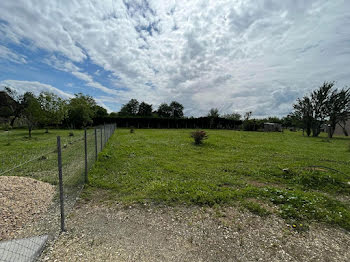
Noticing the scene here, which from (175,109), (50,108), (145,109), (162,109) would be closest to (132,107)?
(145,109)

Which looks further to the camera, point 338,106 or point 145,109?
point 145,109

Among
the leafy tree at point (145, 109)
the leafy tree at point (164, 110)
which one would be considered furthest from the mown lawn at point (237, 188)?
the leafy tree at point (164, 110)

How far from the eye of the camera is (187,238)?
2408 mm

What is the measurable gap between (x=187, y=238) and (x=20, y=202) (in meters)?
3.09

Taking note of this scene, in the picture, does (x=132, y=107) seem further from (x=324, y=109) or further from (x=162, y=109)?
(x=324, y=109)

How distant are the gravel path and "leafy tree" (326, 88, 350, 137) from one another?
2954 cm

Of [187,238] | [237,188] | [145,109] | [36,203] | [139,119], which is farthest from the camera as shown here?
[145,109]

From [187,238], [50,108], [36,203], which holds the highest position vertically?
[50,108]

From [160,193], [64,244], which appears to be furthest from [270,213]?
[64,244]

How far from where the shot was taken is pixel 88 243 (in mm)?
2242

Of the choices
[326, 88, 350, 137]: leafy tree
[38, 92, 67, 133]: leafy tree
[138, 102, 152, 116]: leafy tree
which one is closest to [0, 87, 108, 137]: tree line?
[38, 92, 67, 133]: leafy tree

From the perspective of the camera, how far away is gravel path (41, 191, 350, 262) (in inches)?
82.2

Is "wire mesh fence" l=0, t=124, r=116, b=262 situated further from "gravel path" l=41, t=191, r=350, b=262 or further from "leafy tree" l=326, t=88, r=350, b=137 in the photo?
"leafy tree" l=326, t=88, r=350, b=137

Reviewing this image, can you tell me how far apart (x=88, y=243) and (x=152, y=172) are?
3.16 metres
